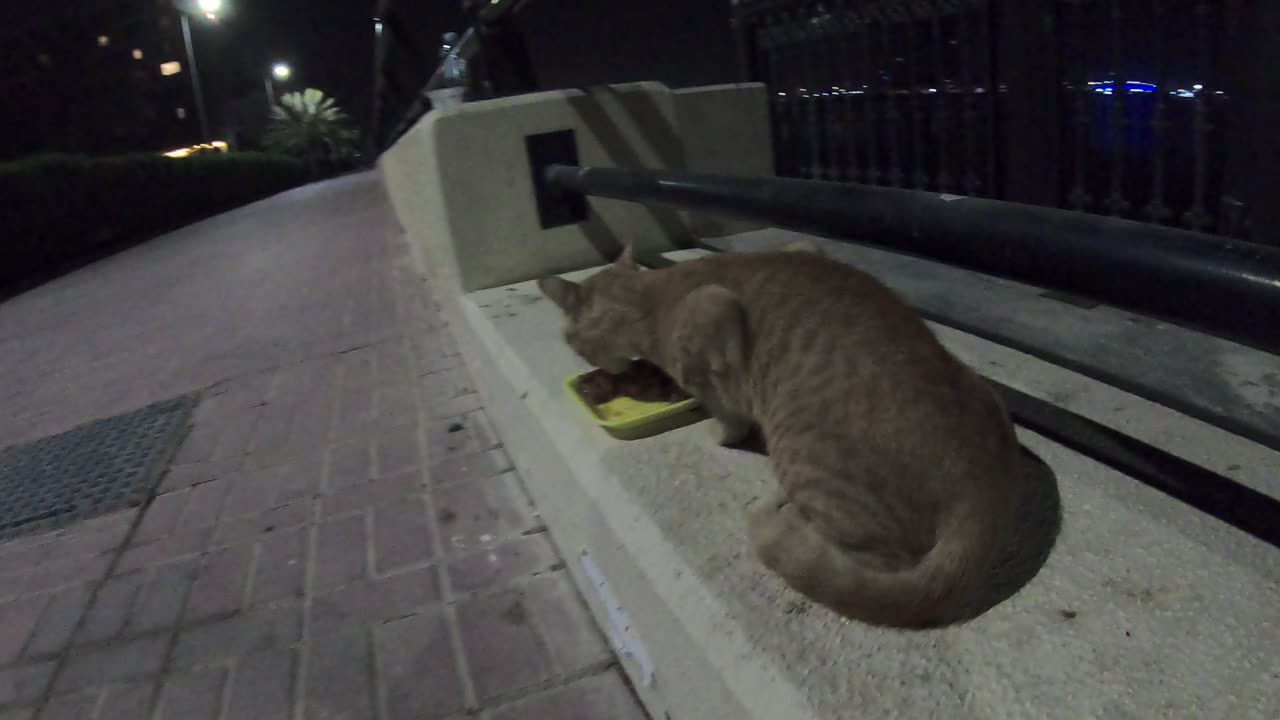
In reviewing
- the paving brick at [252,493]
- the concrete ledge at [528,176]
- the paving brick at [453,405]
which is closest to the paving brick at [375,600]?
the paving brick at [252,493]

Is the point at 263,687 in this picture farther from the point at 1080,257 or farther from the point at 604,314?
the point at 1080,257

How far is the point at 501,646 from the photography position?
2084 millimetres

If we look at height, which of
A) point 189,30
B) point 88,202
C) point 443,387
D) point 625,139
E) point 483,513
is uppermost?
point 189,30

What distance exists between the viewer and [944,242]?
1549 millimetres

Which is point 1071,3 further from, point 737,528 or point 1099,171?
point 737,528

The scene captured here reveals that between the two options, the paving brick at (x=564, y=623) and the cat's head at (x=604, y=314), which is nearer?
the paving brick at (x=564, y=623)

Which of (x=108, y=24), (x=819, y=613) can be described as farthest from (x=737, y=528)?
(x=108, y=24)

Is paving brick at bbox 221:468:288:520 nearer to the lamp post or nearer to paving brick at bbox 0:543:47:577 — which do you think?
paving brick at bbox 0:543:47:577

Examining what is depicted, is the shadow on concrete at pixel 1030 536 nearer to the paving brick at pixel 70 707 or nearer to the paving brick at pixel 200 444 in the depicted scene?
the paving brick at pixel 70 707

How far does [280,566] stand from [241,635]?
1.10 ft

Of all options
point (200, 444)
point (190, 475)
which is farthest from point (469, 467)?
point (200, 444)

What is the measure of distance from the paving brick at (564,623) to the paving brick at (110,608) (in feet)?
4.08

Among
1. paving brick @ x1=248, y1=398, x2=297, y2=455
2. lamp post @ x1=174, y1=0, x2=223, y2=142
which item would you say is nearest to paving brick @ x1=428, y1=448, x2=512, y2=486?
paving brick @ x1=248, y1=398, x2=297, y2=455

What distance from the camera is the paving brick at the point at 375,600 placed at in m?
2.27
